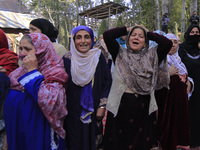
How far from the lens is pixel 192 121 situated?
2.65m

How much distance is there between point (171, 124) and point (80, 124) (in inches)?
49.4

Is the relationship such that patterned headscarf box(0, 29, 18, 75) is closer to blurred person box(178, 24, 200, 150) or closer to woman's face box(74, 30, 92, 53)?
woman's face box(74, 30, 92, 53)

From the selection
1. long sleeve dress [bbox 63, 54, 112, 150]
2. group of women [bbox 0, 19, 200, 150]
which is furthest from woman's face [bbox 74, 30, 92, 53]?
long sleeve dress [bbox 63, 54, 112, 150]

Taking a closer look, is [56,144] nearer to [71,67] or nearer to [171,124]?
[71,67]

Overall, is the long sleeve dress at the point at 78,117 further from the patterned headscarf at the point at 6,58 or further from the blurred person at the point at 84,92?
the patterned headscarf at the point at 6,58

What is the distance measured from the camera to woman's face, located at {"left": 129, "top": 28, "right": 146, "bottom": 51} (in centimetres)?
175

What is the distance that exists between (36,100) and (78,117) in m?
0.57

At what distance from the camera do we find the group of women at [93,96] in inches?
54.5

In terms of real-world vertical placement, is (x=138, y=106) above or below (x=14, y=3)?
below

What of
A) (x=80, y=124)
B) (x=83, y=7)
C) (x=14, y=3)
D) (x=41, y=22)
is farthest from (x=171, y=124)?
(x=14, y=3)

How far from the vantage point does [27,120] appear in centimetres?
137

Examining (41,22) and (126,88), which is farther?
(41,22)

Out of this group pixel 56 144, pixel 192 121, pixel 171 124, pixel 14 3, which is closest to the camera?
pixel 56 144

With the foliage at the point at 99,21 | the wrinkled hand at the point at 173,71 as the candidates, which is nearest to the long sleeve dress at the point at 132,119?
the wrinkled hand at the point at 173,71
